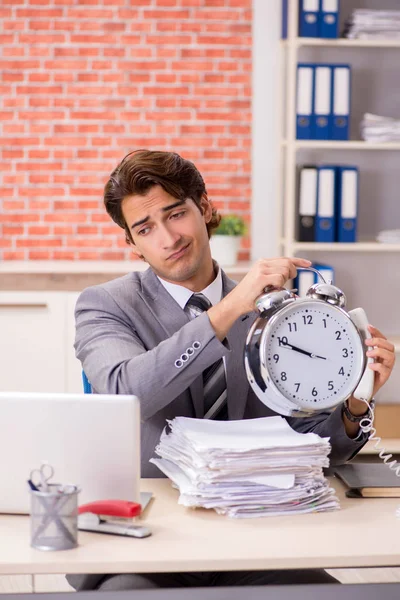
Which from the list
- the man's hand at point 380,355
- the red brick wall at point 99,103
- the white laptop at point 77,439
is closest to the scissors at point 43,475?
the white laptop at point 77,439

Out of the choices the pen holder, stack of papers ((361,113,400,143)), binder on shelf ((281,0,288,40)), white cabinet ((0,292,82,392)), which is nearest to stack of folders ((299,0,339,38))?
binder on shelf ((281,0,288,40))

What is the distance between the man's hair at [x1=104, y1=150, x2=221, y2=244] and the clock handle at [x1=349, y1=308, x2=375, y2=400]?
0.61 metres

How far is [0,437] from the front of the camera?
1472 mm

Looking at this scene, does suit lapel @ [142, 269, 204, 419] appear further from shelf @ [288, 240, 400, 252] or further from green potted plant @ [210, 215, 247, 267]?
green potted plant @ [210, 215, 247, 267]

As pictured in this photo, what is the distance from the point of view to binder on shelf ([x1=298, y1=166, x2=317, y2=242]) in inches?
151

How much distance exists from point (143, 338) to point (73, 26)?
2855 millimetres

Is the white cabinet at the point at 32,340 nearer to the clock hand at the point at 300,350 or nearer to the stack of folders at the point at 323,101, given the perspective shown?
the stack of folders at the point at 323,101

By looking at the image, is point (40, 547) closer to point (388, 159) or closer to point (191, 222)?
point (191, 222)

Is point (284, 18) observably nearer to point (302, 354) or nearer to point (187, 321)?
point (187, 321)

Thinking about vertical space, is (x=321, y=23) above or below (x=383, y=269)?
above

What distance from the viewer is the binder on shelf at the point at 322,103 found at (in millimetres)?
3801

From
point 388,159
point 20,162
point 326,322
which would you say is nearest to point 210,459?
point 326,322

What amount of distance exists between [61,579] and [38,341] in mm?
1236

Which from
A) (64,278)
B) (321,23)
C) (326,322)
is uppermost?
(321,23)
